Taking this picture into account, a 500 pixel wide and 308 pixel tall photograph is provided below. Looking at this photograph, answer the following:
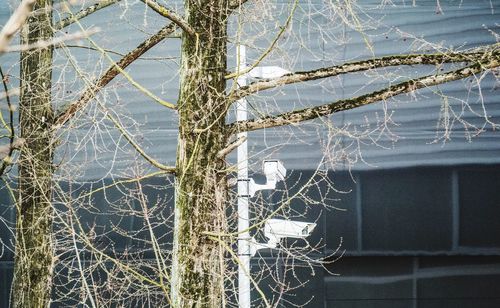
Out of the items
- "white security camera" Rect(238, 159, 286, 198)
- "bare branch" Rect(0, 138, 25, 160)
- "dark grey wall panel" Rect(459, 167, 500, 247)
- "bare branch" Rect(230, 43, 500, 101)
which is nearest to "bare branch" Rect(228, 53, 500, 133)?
"bare branch" Rect(230, 43, 500, 101)

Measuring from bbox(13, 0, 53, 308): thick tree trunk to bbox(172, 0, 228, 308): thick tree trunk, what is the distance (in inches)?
75.5

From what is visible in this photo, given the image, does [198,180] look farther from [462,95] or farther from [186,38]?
[462,95]

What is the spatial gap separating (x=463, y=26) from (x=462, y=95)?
1.21 m

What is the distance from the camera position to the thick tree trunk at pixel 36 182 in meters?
7.49

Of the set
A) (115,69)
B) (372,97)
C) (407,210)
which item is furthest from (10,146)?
(407,210)

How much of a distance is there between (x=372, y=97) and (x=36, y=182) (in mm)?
3510

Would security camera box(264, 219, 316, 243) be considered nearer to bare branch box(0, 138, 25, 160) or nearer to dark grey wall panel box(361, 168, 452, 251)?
bare branch box(0, 138, 25, 160)

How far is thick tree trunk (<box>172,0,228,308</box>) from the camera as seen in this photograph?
6.07 metres

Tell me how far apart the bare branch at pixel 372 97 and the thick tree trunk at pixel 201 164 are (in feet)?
1.06

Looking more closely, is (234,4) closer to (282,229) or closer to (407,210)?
(282,229)

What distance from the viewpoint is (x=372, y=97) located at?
5.96m

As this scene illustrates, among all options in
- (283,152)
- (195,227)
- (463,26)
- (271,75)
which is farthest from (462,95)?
(195,227)

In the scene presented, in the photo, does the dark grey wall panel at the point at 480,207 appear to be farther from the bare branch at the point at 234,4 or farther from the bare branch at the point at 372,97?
the bare branch at the point at 234,4

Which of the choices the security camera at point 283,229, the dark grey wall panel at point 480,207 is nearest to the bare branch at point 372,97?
the security camera at point 283,229
